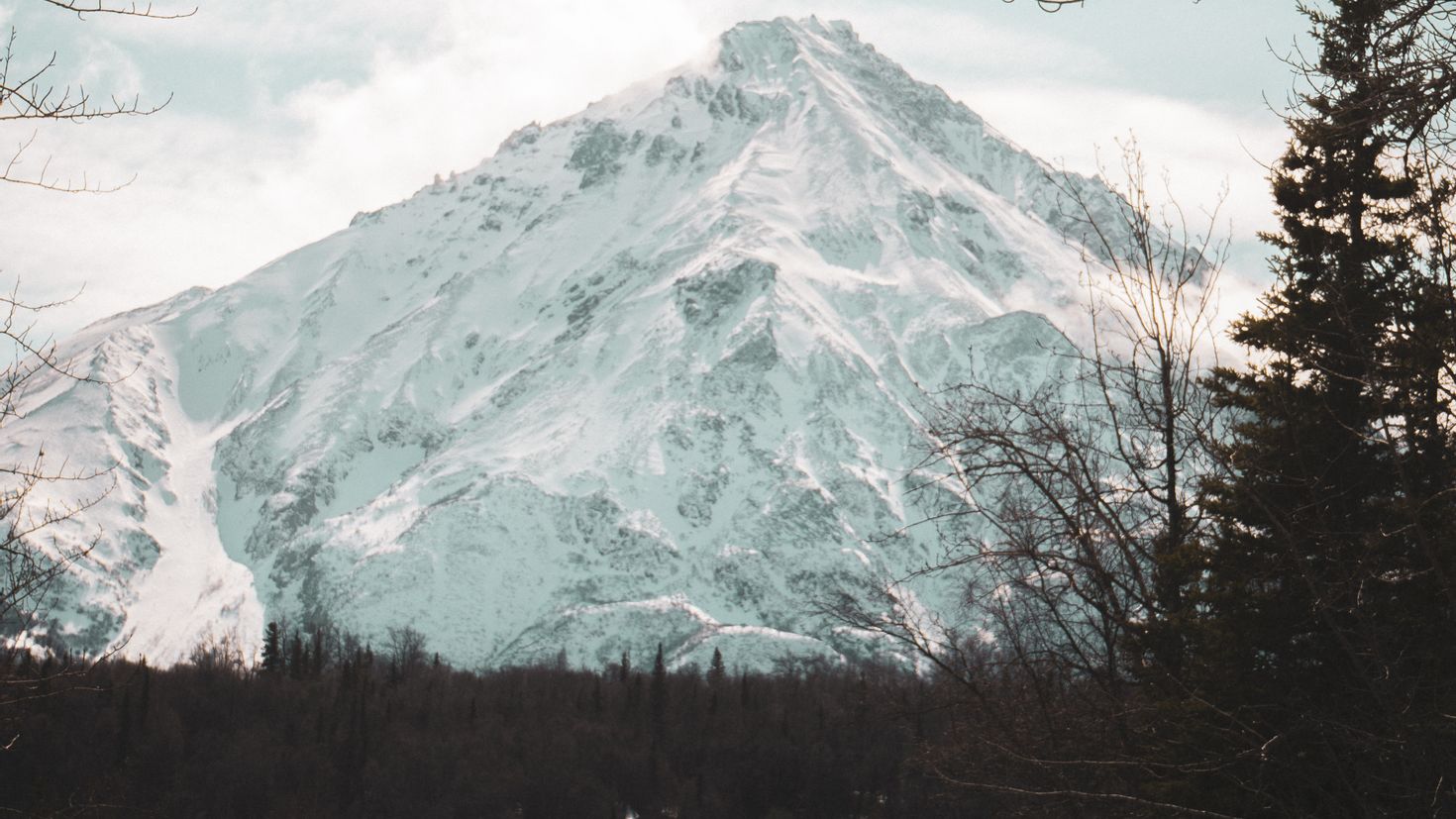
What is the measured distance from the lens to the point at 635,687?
141750 millimetres

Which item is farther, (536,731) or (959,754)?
(536,731)

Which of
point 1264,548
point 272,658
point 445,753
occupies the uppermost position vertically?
point 272,658

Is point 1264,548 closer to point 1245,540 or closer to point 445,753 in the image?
point 1245,540

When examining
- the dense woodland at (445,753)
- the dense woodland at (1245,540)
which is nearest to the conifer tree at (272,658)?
the dense woodland at (445,753)

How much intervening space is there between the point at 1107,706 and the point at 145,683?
4147 inches

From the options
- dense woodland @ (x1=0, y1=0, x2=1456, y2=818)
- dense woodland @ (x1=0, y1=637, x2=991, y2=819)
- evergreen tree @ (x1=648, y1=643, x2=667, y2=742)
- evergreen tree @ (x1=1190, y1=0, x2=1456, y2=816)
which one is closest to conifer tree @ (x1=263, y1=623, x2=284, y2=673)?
dense woodland @ (x1=0, y1=637, x2=991, y2=819)

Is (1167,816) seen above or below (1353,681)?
below

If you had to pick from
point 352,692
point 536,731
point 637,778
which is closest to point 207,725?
point 352,692

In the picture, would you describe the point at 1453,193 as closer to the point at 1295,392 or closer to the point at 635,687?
the point at 1295,392

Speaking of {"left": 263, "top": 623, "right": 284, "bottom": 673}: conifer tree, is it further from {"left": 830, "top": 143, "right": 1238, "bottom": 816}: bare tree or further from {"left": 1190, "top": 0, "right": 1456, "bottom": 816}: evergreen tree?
{"left": 1190, "top": 0, "right": 1456, "bottom": 816}: evergreen tree

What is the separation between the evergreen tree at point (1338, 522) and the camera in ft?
31.5

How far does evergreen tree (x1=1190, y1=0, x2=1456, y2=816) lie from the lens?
31.5ft

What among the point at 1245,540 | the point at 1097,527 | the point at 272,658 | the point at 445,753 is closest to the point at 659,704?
the point at 445,753

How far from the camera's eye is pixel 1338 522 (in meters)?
12.8
